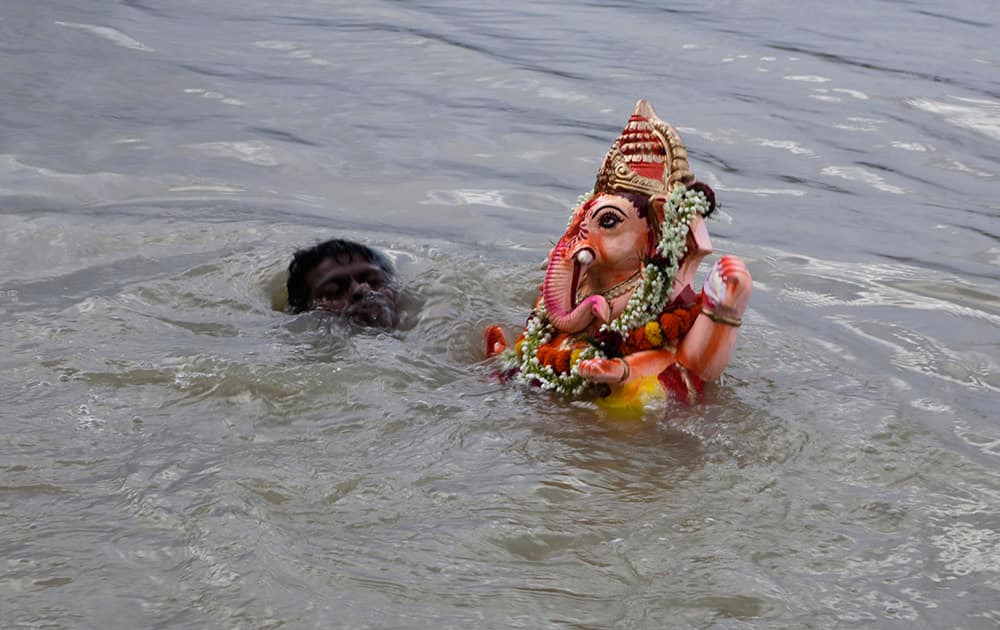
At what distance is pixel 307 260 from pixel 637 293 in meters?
1.95

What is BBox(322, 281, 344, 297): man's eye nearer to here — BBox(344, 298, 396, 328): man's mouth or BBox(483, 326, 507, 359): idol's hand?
BBox(344, 298, 396, 328): man's mouth

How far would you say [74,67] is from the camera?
33.7 feet

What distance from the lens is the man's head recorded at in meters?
5.95

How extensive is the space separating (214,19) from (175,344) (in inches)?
291

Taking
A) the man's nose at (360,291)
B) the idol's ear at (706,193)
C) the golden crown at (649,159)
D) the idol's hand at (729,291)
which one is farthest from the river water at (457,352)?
the golden crown at (649,159)

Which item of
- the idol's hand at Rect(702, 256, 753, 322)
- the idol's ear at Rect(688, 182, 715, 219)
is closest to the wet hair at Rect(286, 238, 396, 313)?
the idol's ear at Rect(688, 182, 715, 219)

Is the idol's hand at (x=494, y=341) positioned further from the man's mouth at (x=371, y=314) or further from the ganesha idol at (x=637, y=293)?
the man's mouth at (x=371, y=314)

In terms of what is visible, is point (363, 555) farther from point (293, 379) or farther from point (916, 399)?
point (916, 399)

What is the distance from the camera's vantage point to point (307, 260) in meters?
6.19

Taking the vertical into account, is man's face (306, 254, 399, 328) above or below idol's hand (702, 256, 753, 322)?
below

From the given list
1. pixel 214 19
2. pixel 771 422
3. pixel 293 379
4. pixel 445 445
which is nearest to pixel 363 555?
pixel 445 445

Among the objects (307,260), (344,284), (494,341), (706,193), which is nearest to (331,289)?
(344,284)

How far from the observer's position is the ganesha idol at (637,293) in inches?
185

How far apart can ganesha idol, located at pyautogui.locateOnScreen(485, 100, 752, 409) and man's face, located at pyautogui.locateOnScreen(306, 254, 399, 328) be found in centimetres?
107
